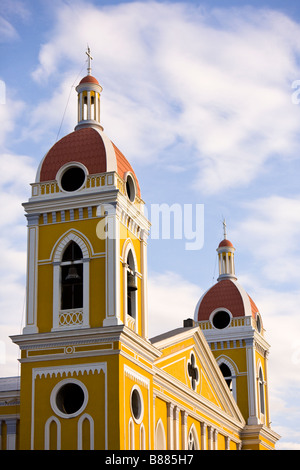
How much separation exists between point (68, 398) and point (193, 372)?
31.4ft

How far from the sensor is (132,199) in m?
31.0

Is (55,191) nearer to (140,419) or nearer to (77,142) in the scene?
(77,142)

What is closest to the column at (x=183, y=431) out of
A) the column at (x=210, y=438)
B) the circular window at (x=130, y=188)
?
the column at (x=210, y=438)

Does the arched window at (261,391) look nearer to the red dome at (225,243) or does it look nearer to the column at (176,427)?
the red dome at (225,243)

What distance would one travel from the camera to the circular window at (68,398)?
1091 inches

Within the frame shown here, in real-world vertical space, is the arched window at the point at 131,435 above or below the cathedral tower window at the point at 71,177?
below

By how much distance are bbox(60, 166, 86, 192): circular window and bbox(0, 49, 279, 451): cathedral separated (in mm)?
37

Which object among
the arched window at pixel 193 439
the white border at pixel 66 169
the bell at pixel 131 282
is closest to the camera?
the white border at pixel 66 169

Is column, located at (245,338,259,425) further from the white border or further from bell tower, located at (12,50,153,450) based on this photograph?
the white border

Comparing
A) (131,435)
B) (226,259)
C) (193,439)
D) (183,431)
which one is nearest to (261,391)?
(226,259)

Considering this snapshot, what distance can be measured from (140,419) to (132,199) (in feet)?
23.3

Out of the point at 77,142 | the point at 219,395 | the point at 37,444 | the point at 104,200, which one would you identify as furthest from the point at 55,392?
the point at 219,395

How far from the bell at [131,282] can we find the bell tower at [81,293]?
3 cm
